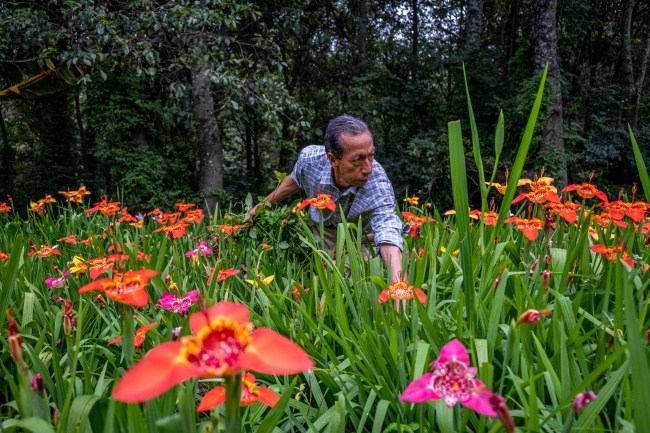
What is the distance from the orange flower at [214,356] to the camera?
0.45 metres

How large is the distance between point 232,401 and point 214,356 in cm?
6

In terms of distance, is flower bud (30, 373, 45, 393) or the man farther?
the man

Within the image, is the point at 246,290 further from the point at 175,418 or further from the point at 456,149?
the point at 175,418

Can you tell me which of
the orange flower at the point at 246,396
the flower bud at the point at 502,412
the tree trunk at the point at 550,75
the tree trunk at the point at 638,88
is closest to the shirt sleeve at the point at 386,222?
the orange flower at the point at 246,396

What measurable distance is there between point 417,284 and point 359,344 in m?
0.38

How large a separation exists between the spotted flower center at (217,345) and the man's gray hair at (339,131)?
73.4 inches

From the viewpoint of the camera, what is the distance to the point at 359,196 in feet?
8.30

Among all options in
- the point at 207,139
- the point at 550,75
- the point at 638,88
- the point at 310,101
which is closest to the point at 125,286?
the point at 207,139

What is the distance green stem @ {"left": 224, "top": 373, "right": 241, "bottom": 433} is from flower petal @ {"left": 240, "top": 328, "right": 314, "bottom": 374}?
3cm

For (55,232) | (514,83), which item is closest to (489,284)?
(55,232)

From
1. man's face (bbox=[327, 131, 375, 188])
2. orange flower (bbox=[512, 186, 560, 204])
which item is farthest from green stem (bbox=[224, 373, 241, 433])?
man's face (bbox=[327, 131, 375, 188])

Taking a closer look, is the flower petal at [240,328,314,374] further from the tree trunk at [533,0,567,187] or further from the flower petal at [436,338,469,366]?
the tree trunk at [533,0,567,187]

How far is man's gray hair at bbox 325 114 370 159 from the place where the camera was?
7.73 ft

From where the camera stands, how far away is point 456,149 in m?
1.03
